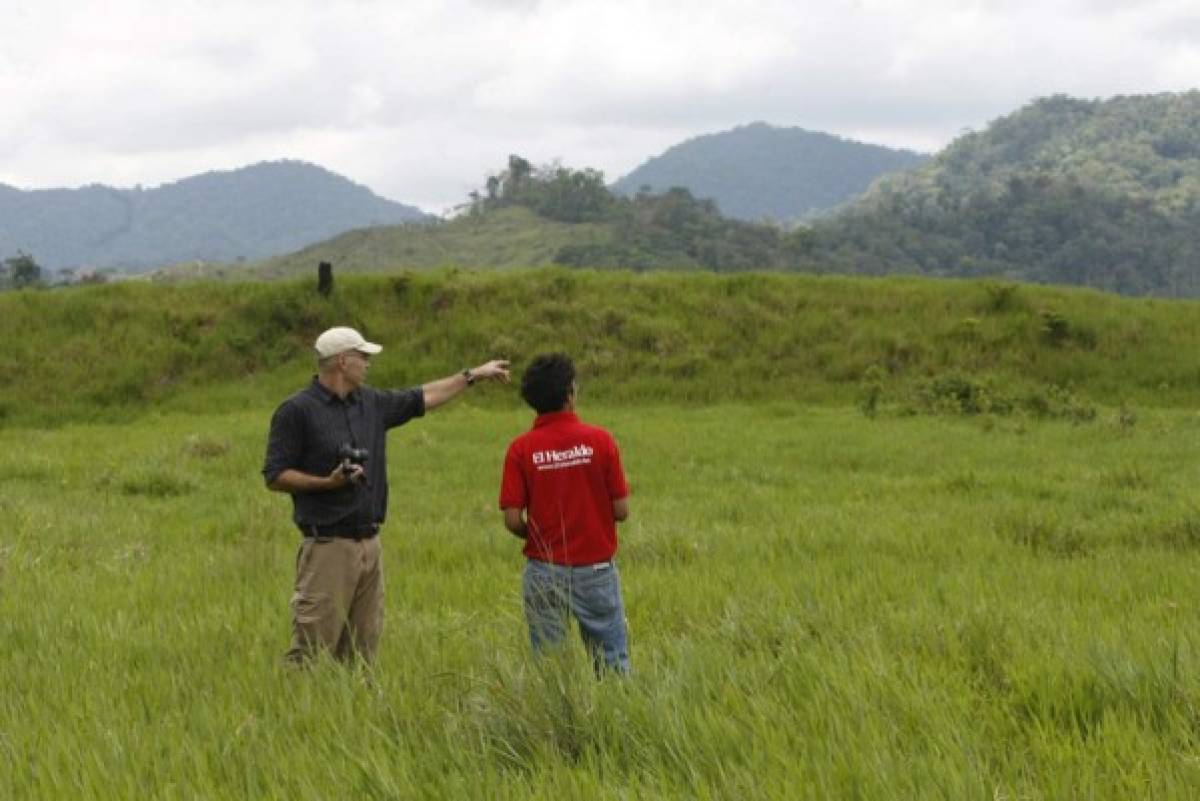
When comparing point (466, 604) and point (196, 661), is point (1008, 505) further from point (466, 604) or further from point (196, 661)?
point (196, 661)

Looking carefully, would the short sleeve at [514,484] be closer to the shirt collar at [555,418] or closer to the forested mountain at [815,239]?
the shirt collar at [555,418]

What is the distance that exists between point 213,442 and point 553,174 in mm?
138054

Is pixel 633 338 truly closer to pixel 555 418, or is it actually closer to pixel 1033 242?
pixel 555 418

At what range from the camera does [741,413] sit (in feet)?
70.1

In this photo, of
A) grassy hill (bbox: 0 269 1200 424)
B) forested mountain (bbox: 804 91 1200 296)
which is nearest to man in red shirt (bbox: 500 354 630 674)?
grassy hill (bbox: 0 269 1200 424)

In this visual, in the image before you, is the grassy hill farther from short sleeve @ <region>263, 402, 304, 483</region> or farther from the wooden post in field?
short sleeve @ <region>263, 402, 304, 483</region>

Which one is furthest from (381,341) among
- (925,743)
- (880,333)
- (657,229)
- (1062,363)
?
(657,229)

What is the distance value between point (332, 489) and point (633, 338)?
20261mm

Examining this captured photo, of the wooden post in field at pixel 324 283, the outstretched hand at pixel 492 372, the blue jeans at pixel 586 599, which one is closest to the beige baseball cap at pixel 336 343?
the outstretched hand at pixel 492 372

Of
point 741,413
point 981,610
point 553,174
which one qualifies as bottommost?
point 741,413

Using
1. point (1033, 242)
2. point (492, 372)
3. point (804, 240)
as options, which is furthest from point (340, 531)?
point (1033, 242)

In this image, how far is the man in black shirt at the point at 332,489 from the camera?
555cm

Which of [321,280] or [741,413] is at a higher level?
[321,280]

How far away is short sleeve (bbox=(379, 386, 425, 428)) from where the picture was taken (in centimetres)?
604
